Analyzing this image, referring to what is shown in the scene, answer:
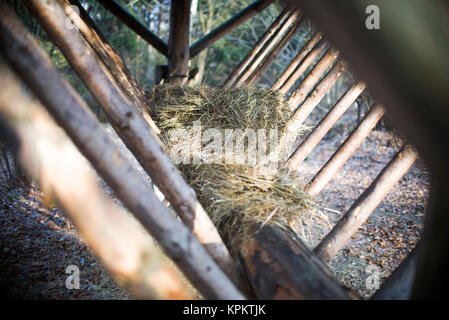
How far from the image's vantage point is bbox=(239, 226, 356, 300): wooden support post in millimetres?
1395

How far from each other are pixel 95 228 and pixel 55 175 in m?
0.25

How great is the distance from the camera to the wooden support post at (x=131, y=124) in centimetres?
142

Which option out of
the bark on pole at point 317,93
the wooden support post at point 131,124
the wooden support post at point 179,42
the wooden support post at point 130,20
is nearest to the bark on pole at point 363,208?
the wooden support post at point 131,124

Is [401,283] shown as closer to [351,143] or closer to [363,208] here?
[363,208]

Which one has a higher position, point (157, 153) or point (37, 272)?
point (157, 153)

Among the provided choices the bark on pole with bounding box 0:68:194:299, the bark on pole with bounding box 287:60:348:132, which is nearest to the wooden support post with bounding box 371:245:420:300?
the bark on pole with bounding box 0:68:194:299

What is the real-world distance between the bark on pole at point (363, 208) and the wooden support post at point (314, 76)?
136cm

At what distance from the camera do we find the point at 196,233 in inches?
62.9

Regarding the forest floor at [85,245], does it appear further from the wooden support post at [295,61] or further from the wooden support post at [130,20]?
the wooden support post at [130,20]

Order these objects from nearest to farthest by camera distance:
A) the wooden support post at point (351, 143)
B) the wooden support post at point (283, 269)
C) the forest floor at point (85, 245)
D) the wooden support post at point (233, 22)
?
the wooden support post at point (283, 269) < the wooden support post at point (351, 143) < the forest floor at point (85, 245) < the wooden support post at point (233, 22)

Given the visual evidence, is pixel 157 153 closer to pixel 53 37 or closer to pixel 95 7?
pixel 53 37

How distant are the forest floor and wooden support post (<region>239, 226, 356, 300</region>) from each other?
0.59m

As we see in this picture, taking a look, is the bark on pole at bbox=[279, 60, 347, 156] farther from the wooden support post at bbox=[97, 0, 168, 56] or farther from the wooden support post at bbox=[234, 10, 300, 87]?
the wooden support post at bbox=[97, 0, 168, 56]
